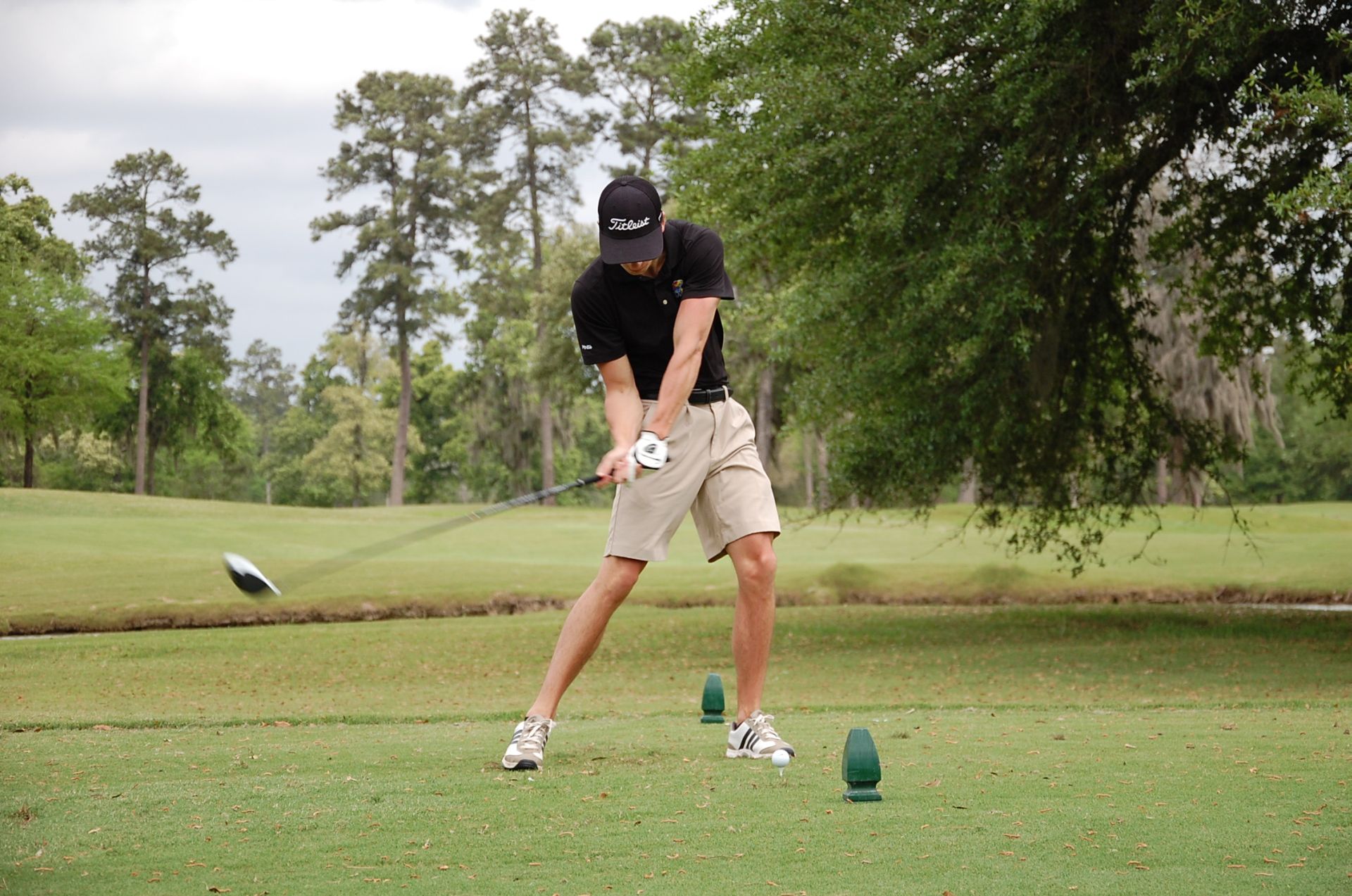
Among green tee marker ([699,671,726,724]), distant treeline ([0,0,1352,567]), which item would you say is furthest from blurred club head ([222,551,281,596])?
distant treeline ([0,0,1352,567])

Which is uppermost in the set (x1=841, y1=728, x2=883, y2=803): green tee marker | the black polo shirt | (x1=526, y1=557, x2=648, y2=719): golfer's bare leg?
the black polo shirt

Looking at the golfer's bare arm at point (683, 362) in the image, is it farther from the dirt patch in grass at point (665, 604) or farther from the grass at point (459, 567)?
the dirt patch in grass at point (665, 604)

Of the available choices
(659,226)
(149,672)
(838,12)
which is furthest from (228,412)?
(659,226)

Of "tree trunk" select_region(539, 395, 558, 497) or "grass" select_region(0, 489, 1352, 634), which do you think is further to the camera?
"tree trunk" select_region(539, 395, 558, 497)

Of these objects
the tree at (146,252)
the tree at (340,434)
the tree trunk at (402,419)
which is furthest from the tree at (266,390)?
the tree at (146,252)

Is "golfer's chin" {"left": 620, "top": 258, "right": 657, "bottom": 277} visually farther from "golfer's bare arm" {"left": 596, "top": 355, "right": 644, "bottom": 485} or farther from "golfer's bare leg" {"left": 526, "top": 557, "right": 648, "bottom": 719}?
"golfer's bare leg" {"left": 526, "top": 557, "right": 648, "bottom": 719}

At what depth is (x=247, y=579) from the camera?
16.2 ft

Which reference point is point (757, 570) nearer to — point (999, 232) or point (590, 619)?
point (590, 619)

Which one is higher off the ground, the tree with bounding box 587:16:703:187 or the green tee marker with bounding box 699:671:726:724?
the tree with bounding box 587:16:703:187

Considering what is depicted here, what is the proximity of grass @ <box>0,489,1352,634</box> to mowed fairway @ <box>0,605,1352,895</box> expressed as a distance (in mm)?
8032

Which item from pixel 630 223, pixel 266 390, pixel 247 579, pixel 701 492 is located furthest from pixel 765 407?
pixel 266 390

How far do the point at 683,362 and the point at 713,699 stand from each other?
2403 millimetres

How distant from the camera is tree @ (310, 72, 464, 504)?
4628 cm

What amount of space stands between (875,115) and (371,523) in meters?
22.8
